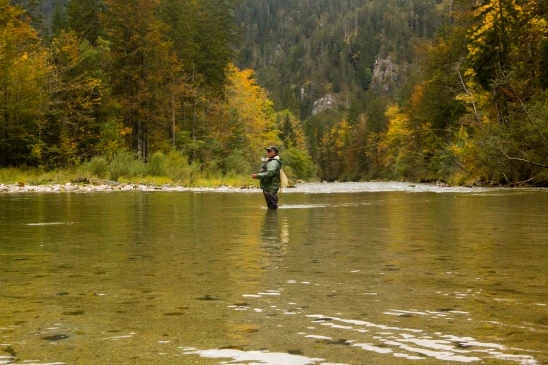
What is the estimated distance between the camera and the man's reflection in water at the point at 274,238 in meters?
7.07

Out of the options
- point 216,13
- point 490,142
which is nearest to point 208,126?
point 216,13

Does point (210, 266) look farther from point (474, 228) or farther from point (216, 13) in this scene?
point (216, 13)

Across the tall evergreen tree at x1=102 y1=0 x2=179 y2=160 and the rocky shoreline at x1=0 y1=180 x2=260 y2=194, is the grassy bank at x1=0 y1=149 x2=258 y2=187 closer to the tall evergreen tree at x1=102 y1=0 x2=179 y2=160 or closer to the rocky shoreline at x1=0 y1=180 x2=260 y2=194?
the rocky shoreline at x1=0 y1=180 x2=260 y2=194

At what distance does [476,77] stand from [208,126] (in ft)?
80.1

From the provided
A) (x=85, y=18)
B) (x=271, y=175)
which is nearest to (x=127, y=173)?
(x=85, y=18)

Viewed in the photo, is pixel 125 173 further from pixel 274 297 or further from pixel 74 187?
pixel 274 297

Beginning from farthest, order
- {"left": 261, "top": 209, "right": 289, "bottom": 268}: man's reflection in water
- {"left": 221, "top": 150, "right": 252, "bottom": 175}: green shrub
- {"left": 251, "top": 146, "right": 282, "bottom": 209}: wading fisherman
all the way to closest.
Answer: {"left": 221, "top": 150, "right": 252, "bottom": 175}: green shrub, {"left": 251, "top": 146, "right": 282, "bottom": 209}: wading fisherman, {"left": 261, "top": 209, "right": 289, "bottom": 268}: man's reflection in water

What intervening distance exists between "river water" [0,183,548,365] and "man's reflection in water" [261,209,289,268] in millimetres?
54

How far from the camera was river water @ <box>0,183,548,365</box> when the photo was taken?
3311 mm

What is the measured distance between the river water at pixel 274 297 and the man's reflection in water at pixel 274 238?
0.05m

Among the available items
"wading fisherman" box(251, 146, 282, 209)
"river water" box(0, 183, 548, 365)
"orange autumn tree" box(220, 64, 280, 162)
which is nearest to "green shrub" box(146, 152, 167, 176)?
"orange autumn tree" box(220, 64, 280, 162)

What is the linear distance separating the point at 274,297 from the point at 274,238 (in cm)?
440

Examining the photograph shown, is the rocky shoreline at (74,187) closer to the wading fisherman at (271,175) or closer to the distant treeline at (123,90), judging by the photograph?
the distant treeline at (123,90)

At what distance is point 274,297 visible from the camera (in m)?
4.78
